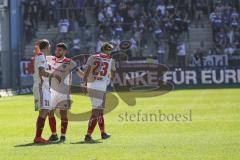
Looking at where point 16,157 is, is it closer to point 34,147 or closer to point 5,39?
point 34,147

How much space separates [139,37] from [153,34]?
3.06 feet

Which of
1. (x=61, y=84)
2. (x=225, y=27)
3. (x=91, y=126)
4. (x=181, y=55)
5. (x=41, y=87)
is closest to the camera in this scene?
(x=41, y=87)

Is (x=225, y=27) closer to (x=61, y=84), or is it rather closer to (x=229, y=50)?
(x=229, y=50)

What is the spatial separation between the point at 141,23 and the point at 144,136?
25.4 metres

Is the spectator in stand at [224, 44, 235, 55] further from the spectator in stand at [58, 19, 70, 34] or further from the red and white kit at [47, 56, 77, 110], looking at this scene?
the red and white kit at [47, 56, 77, 110]

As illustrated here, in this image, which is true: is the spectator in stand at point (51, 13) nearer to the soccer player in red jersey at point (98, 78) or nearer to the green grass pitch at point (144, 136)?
the green grass pitch at point (144, 136)

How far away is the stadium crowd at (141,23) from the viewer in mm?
38594

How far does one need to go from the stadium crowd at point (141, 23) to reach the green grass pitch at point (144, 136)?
1481 cm

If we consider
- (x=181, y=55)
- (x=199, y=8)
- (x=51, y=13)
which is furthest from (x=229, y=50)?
(x=51, y=13)

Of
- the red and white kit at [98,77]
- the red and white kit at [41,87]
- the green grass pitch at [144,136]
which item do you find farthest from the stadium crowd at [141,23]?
the red and white kit at [41,87]

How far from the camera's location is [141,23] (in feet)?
131

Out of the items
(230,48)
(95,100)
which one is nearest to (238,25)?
(230,48)

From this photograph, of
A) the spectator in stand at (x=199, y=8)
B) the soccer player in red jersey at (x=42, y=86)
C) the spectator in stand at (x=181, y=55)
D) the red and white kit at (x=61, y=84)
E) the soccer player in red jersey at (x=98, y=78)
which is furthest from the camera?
the spectator in stand at (x=199, y=8)

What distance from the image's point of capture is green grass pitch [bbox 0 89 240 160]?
1180 cm
